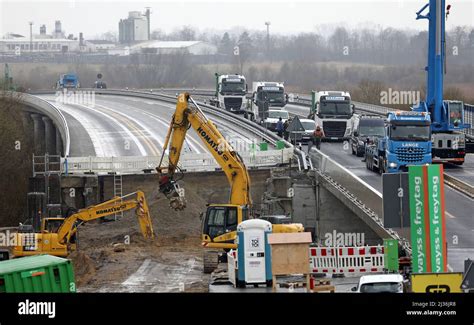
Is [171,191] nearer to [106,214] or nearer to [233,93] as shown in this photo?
[106,214]

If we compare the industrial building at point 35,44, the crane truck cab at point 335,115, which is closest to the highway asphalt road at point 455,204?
the crane truck cab at point 335,115

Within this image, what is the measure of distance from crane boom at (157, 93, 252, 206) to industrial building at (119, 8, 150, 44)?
159518 millimetres

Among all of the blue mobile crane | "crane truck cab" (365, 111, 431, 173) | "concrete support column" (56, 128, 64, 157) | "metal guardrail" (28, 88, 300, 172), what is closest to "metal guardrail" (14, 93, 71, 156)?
"concrete support column" (56, 128, 64, 157)

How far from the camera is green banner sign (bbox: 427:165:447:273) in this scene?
63.1 feet

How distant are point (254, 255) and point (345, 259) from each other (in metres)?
3.15

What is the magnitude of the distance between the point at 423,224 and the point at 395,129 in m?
21.9

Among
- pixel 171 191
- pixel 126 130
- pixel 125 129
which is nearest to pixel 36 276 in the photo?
pixel 171 191

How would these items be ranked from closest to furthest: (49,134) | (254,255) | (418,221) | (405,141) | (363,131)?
1. (418,221)
2. (254,255)
3. (405,141)
4. (363,131)
5. (49,134)

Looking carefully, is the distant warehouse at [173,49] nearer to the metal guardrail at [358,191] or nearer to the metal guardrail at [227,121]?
the metal guardrail at [227,121]

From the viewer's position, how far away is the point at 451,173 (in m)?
43.3

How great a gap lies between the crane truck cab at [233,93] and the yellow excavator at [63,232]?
36.1 meters

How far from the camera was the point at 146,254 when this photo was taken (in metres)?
30.5
